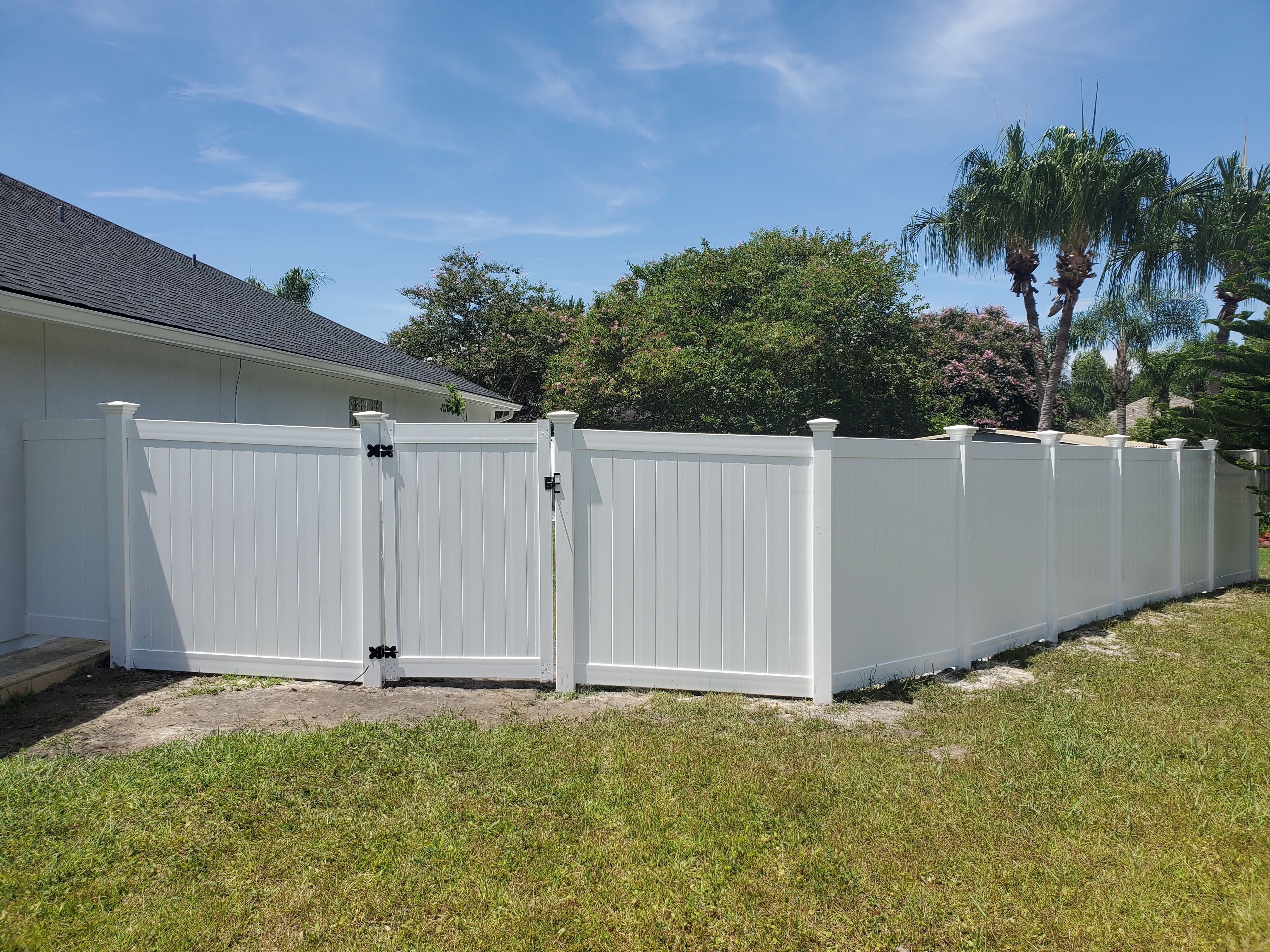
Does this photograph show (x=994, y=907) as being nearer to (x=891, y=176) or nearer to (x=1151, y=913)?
(x=1151, y=913)

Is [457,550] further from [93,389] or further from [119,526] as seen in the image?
[93,389]

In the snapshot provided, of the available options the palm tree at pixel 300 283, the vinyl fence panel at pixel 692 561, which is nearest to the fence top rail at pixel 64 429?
the vinyl fence panel at pixel 692 561

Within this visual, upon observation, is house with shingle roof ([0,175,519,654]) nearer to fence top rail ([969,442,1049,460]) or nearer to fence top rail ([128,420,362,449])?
fence top rail ([128,420,362,449])

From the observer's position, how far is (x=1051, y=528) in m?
6.29

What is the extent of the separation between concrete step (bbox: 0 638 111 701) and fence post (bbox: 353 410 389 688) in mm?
2105

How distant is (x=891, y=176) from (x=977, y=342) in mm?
16070

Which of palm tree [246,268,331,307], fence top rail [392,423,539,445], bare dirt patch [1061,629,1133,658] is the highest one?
palm tree [246,268,331,307]

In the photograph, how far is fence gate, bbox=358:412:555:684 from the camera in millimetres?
4828

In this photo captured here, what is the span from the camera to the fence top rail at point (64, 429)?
528cm

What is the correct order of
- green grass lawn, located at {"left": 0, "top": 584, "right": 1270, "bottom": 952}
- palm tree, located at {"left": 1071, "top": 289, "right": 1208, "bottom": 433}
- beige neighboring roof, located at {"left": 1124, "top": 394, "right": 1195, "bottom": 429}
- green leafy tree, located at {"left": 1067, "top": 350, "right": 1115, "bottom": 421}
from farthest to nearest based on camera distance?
beige neighboring roof, located at {"left": 1124, "top": 394, "right": 1195, "bottom": 429}
green leafy tree, located at {"left": 1067, "top": 350, "right": 1115, "bottom": 421}
palm tree, located at {"left": 1071, "top": 289, "right": 1208, "bottom": 433}
green grass lawn, located at {"left": 0, "top": 584, "right": 1270, "bottom": 952}

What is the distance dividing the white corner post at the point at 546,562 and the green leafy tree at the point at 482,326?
63.7ft

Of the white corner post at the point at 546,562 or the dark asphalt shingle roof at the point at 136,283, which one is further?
the dark asphalt shingle roof at the point at 136,283

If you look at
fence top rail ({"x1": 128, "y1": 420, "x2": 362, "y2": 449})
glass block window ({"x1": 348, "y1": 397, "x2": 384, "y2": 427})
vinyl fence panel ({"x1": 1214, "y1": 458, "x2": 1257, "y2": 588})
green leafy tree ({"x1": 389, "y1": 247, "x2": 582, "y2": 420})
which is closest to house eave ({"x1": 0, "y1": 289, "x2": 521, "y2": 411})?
glass block window ({"x1": 348, "y1": 397, "x2": 384, "y2": 427})

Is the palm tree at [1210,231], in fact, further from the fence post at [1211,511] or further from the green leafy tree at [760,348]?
the fence post at [1211,511]
